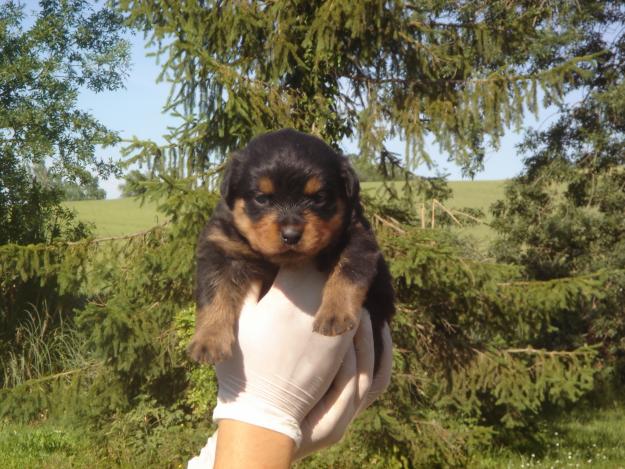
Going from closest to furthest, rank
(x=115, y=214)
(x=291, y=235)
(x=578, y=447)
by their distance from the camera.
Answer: (x=291, y=235) < (x=578, y=447) < (x=115, y=214)

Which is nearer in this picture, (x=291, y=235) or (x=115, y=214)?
(x=291, y=235)

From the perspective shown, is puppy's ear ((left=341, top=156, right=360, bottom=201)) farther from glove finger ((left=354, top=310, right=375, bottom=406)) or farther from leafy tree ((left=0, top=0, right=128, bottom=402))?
leafy tree ((left=0, top=0, right=128, bottom=402))

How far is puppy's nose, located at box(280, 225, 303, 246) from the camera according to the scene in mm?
2428

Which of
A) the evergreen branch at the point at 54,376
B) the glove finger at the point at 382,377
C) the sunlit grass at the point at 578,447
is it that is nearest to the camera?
the glove finger at the point at 382,377

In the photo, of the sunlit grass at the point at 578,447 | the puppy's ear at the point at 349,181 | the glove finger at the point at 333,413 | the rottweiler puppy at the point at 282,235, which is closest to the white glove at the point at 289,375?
the glove finger at the point at 333,413

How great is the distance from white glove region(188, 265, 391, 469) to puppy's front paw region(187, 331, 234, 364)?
18 cm

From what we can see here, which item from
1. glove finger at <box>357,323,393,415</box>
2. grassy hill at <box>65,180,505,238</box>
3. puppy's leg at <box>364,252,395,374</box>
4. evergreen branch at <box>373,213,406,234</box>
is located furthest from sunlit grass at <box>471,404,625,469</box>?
grassy hill at <box>65,180,505,238</box>

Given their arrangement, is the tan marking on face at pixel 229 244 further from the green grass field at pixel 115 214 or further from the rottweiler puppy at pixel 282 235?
the green grass field at pixel 115 214

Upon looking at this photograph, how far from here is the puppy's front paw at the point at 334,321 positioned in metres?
2.28

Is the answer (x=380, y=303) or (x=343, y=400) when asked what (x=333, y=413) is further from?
(x=380, y=303)

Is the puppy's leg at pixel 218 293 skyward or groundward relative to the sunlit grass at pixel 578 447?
skyward

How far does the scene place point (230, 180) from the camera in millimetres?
2797

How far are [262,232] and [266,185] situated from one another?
0.17 metres

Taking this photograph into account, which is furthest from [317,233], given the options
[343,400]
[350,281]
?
[343,400]
